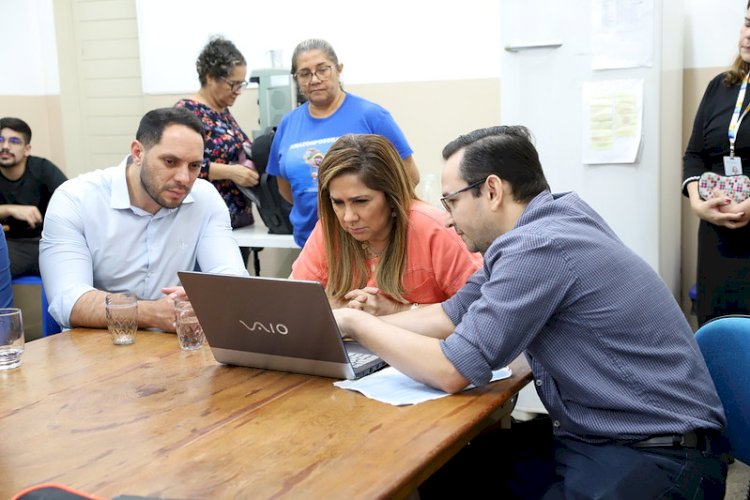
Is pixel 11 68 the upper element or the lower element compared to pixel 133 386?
upper

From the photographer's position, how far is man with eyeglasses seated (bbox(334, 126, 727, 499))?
1.67 meters

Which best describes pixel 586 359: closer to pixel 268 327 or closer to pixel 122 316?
pixel 268 327

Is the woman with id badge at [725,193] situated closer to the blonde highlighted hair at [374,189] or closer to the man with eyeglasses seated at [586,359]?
the blonde highlighted hair at [374,189]

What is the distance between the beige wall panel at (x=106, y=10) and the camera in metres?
5.38

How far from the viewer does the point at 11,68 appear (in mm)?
5484

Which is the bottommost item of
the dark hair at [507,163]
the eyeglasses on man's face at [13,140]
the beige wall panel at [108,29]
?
the dark hair at [507,163]

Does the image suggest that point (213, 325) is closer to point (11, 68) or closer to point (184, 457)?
point (184, 457)

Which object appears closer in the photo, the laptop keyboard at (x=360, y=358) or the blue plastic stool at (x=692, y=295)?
the laptop keyboard at (x=360, y=358)

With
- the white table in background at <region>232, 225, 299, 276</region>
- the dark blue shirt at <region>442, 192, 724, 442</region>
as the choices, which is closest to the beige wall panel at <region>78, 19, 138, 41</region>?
the white table in background at <region>232, 225, 299, 276</region>

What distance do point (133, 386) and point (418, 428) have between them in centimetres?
68

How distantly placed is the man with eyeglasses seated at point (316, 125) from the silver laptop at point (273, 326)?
1741 mm

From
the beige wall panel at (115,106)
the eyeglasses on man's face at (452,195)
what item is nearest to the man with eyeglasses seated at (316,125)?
the eyeglasses on man's face at (452,195)

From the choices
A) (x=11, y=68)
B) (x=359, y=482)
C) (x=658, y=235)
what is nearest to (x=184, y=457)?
(x=359, y=482)

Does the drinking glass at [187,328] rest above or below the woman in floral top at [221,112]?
below
